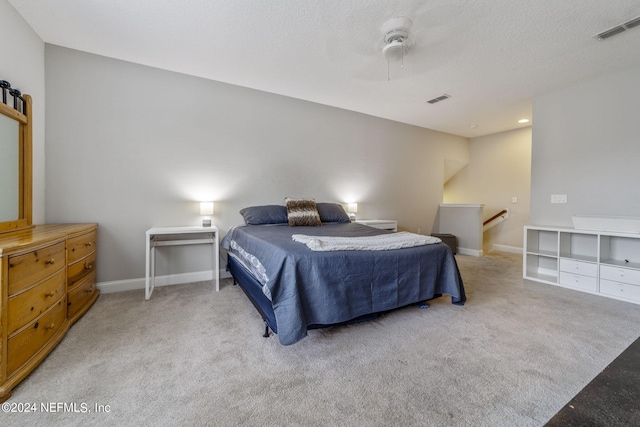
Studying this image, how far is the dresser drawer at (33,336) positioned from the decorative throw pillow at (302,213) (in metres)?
2.08

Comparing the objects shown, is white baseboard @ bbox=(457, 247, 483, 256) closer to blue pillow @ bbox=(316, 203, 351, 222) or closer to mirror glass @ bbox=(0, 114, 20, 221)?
blue pillow @ bbox=(316, 203, 351, 222)

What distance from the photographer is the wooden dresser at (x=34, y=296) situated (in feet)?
4.24

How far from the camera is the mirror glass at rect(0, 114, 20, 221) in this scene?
1.88 m

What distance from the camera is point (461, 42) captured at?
237 cm

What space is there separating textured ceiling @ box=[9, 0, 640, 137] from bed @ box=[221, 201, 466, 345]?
1810mm

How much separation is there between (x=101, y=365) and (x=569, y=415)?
6.94 ft

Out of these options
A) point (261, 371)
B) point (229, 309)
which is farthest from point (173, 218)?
point (261, 371)

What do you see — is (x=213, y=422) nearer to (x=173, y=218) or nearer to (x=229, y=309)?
(x=229, y=309)

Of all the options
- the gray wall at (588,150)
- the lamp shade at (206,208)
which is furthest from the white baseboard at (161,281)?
the gray wall at (588,150)

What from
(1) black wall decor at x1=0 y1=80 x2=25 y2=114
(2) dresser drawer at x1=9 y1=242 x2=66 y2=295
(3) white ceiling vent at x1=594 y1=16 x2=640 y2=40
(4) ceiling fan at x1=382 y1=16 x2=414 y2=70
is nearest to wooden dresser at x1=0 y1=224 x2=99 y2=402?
(2) dresser drawer at x1=9 y1=242 x2=66 y2=295

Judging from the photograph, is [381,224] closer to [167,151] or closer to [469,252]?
[469,252]

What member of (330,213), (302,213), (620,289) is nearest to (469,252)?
(620,289)

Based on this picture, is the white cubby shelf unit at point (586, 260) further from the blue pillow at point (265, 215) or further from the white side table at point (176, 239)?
the white side table at point (176, 239)

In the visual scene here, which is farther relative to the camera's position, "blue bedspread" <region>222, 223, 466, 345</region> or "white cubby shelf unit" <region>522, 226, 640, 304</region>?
"white cubby shelf unit" <region>522, 226, 640, 304</region>
